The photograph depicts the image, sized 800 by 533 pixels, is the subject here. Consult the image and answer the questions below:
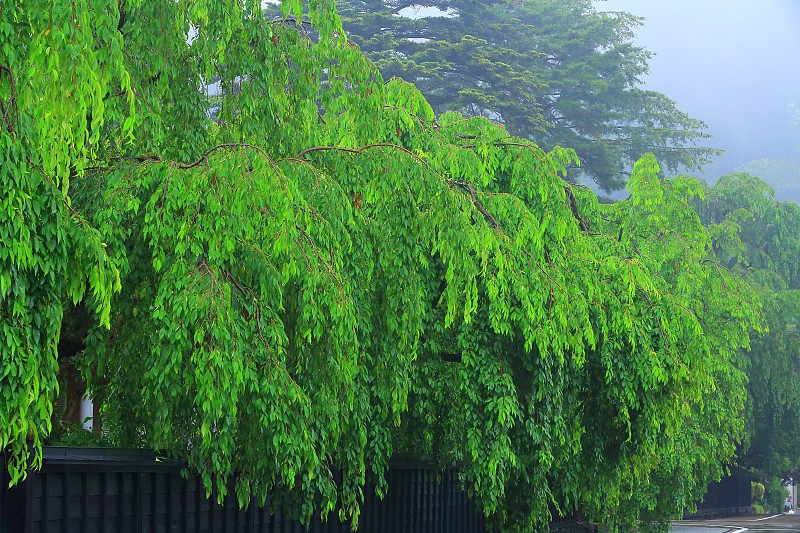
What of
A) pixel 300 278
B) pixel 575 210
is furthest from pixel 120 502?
pixel 575 210

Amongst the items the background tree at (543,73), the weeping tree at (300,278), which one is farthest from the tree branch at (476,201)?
the background tree at (543,73)

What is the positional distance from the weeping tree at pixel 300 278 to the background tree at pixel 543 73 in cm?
3008

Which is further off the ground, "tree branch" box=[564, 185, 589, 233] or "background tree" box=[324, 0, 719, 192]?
"background tree" box=[324, 0, 719, 192]

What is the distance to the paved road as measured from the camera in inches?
1647

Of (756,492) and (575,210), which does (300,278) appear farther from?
(756,492)

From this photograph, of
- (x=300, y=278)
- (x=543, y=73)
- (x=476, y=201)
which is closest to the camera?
(x=300, y=278)

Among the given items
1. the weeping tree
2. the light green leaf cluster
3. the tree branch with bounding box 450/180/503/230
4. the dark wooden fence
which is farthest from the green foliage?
the light green leaf cluster

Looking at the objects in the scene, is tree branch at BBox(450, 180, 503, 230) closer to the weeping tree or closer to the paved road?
the weeping tree

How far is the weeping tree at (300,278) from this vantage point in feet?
26.3

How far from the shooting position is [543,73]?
5409cm

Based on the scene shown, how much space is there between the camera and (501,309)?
47.4 feet

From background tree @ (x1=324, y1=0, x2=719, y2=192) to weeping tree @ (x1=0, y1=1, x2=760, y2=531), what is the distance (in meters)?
30.1

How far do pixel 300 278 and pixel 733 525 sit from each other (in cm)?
3955

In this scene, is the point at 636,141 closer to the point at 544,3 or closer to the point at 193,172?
the point at 544,3
